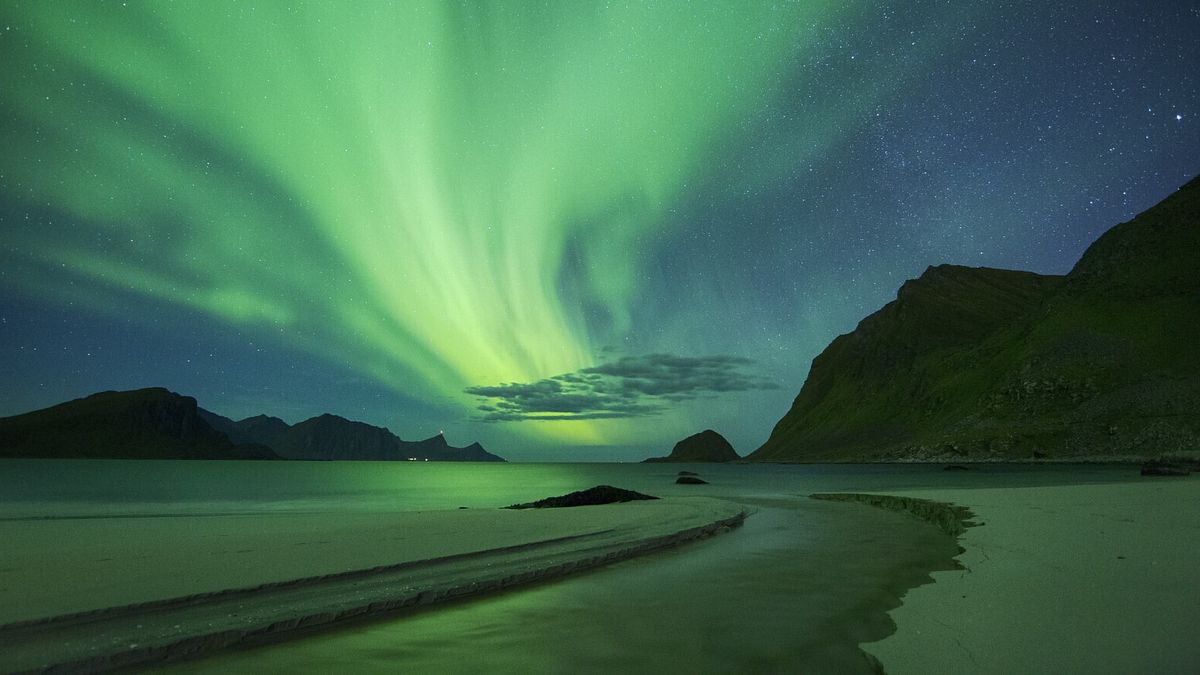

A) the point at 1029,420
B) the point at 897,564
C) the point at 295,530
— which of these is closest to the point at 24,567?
the point at 295,530

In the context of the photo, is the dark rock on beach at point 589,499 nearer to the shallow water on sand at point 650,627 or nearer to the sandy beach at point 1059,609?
the shallow water on sand at point 650,627

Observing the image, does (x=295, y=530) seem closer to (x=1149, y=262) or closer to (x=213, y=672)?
(x=213, y=672)

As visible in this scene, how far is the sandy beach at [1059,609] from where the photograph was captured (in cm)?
704

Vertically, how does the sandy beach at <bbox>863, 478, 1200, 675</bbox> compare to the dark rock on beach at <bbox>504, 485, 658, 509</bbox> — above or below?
below

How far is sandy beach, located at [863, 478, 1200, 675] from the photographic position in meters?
7.04

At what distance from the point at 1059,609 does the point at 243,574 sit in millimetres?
13930

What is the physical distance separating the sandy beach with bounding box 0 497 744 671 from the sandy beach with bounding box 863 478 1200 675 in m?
7.42

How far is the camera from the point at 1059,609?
368 inches

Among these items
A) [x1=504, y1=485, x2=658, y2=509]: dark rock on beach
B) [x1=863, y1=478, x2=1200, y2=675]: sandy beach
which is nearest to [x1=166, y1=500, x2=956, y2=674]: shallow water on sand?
[x1=863, y1=478, x2=1200, y2=675]: sandy beach

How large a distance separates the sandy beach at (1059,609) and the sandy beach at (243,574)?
24.3ft

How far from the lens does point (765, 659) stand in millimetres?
7582

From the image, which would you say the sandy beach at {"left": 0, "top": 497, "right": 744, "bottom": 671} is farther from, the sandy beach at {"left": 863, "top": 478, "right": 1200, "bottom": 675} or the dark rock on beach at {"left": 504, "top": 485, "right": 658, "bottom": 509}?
the dark rock on beach at {"left": 504, "top": 485, "right": 658, "bottom": 509}

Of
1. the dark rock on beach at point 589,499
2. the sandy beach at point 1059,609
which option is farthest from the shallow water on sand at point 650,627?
the dark rock on beach at point 589,499

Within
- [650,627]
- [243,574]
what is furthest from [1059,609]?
[243,574]
